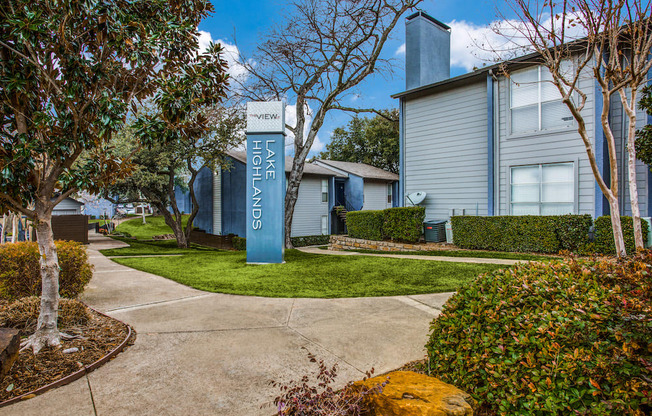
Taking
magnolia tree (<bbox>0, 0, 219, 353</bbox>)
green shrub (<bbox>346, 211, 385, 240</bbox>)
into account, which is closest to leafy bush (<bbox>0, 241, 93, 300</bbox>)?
magnolia tree (<bbox>0, 0, 219, 353</bbox>)

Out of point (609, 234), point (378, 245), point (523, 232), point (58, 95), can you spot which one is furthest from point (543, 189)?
point (58, 95)

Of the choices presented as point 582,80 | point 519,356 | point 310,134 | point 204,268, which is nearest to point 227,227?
point 310,134

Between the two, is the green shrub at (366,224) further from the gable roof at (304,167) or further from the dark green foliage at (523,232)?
the gable roof at (304,167)

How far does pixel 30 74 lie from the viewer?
301 centimetres

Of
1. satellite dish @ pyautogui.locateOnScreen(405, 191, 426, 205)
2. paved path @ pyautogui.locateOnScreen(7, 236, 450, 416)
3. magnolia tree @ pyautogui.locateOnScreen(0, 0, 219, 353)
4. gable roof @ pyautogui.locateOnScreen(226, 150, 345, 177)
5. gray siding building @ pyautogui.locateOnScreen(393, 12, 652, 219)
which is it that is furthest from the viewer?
gable roof @ pyautogui.locateOnScreen(226, 150, 345, 177)

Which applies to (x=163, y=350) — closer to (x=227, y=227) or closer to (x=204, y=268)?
(x=204, y=268)

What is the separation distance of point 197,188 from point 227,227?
17.1 feet

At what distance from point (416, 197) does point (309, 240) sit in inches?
308

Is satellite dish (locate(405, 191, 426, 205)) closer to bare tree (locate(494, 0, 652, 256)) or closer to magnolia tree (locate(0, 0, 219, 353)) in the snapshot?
bare tree (locate(494, 0, 652, 256))

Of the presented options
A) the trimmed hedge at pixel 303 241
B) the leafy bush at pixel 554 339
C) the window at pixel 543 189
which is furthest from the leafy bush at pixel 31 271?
the trimmed hedge at pixel 303 241

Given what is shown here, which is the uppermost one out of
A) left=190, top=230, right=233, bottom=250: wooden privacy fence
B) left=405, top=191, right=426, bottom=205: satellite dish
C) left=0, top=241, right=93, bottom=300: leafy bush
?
left=405, top=191, right=426, bottom=205: satellite dish

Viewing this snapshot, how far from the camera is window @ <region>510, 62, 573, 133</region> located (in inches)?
377

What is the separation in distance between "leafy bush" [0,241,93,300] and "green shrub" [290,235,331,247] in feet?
43.8

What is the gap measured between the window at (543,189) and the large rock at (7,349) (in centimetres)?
1103
